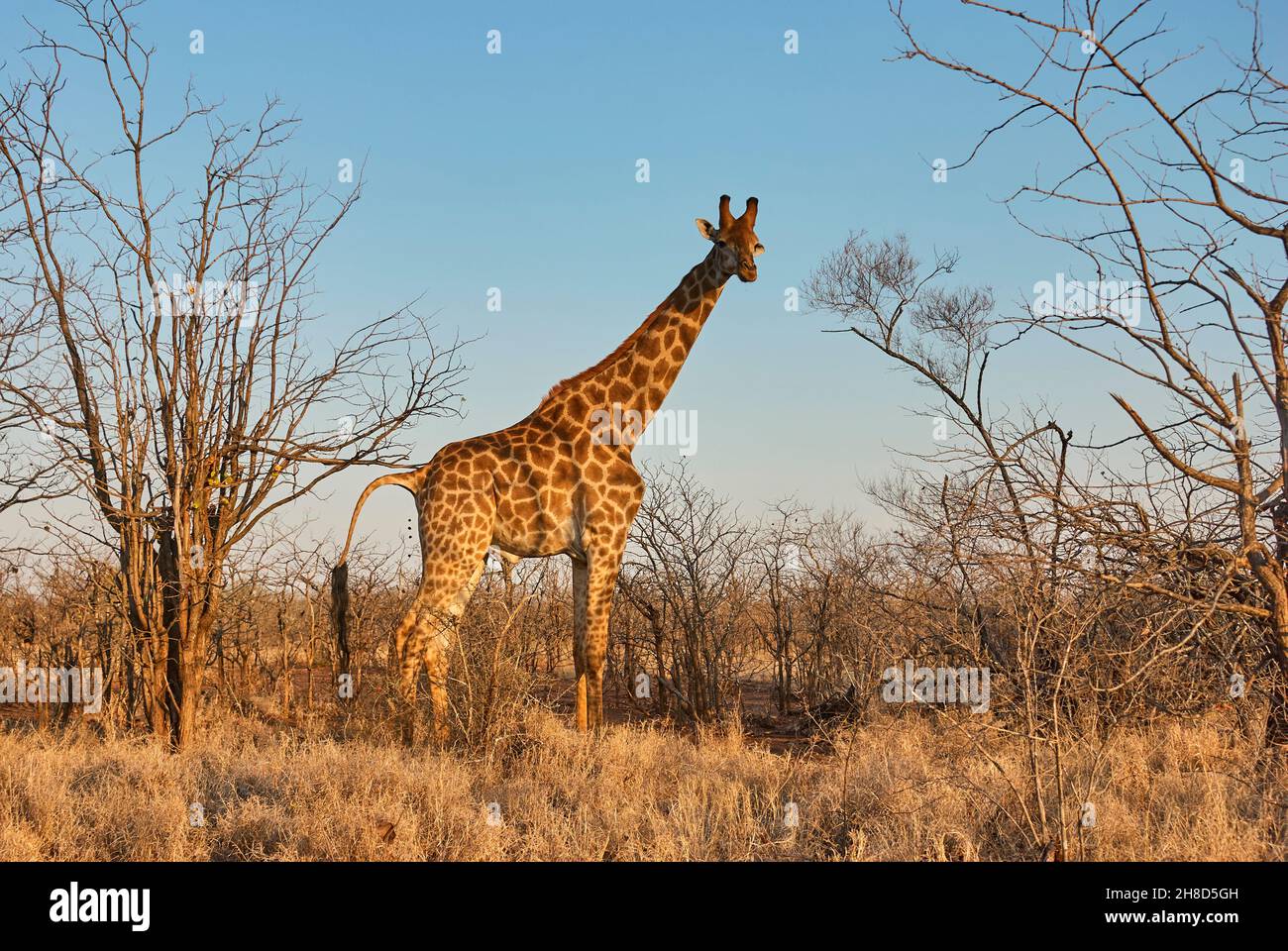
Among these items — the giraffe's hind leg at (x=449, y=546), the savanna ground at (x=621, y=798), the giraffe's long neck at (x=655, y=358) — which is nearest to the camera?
the savanna ground at (x=621, y=798)

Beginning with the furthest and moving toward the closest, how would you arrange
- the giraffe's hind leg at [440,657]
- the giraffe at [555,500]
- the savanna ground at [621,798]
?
1. the giraffe at [555,500]
2. the giraffe's hind leg at [440,657]
3. the savanna ground at [621,798]

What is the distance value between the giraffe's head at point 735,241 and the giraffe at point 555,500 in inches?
0.4

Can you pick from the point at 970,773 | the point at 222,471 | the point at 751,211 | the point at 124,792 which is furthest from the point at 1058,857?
the point at 222,471

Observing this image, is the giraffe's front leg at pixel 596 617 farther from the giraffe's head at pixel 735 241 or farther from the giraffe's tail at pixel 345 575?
the giraffe's head at pixel 735 241

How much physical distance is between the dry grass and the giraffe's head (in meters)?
4.13

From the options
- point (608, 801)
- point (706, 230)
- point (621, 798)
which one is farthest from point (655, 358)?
point (608, 801)

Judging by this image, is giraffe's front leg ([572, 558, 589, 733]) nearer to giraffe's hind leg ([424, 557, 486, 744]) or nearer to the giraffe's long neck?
giraffe's hind leg ([424, 557, 486, 744])

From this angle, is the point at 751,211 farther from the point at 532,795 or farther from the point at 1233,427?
the point at 532,795

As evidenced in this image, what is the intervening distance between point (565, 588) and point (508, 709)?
19.3 feet

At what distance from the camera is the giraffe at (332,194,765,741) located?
9.47m

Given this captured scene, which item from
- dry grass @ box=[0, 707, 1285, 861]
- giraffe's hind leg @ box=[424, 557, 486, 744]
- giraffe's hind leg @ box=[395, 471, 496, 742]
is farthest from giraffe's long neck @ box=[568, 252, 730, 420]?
dry grass @ box=[0, 707, 1285, 861]

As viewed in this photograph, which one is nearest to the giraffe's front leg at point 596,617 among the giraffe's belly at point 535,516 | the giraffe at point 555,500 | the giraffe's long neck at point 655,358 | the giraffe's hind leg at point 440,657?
the giraffe at point 555,500

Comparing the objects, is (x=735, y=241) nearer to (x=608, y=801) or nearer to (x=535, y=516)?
(x=535, y=516)

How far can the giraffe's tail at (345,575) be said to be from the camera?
932 centimetres
